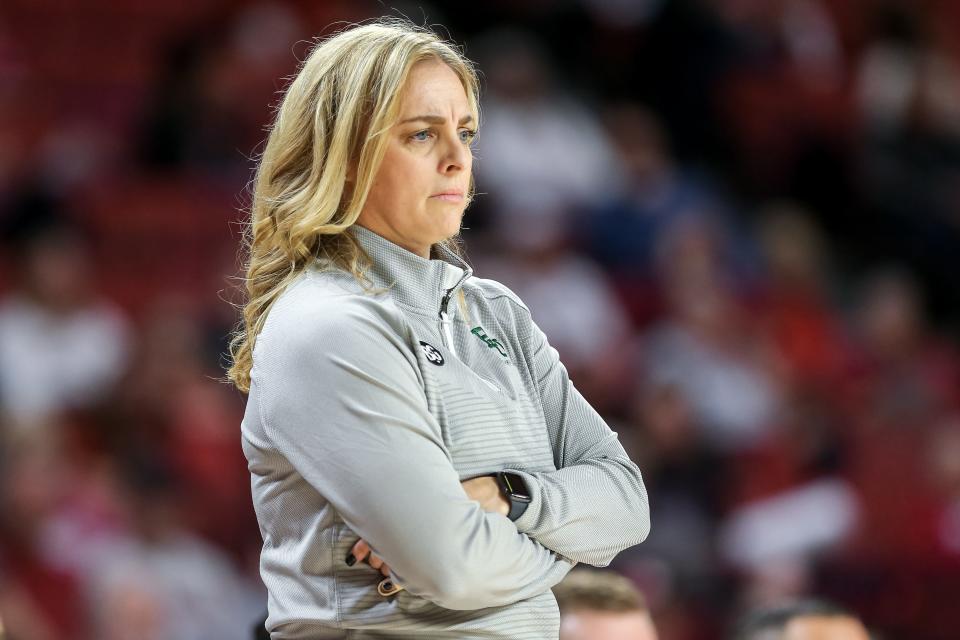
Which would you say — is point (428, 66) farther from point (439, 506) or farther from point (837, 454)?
point (837, 454)

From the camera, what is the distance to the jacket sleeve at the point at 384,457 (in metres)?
1.88

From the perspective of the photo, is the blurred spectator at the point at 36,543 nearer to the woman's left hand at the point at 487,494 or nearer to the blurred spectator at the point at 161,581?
the blurred spectator at the point at 161,581

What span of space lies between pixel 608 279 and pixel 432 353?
5754mm

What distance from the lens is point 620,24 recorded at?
9469 mm

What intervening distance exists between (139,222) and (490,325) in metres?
4.66

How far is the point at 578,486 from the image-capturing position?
215 cm

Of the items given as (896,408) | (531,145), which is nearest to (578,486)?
(896,408)

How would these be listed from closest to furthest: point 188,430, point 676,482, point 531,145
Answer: point 188,430 < point 676,482 < point 531,145

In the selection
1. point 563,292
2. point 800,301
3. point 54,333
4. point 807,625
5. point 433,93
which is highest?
point 800,301

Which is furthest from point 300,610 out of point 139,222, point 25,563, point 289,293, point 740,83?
point 740,83

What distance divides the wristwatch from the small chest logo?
188 mm

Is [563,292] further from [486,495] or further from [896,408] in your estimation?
[486,495]

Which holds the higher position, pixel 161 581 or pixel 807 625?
pixel 807 625

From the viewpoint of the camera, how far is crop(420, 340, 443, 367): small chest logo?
205cm
